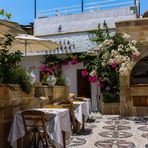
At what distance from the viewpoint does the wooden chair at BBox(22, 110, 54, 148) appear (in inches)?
212

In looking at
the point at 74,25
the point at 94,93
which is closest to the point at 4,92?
the point at 94,93

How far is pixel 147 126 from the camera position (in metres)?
9.40

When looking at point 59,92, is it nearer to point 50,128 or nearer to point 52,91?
point 52,91

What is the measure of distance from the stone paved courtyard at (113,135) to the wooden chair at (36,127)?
0.86 meters

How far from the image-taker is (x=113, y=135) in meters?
7.82

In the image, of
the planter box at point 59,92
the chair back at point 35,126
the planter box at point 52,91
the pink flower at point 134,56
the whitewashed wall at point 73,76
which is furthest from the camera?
the whitewashed wall at point 73,76

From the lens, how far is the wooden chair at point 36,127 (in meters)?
5.39

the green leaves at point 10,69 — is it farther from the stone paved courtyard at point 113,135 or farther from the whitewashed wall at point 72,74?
the whitewashed wall at point 72,74

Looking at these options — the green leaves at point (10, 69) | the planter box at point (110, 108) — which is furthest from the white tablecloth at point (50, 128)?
the planter box at point (110, 108)

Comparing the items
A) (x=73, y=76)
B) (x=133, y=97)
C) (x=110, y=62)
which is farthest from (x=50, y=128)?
(x=73, y=76)

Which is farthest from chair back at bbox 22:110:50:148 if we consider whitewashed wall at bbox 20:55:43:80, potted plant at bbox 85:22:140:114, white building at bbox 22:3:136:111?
whitewashed wall at bbox 20:55:43:80

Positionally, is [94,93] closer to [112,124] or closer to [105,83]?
[105,83]

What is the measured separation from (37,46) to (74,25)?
28.9ft

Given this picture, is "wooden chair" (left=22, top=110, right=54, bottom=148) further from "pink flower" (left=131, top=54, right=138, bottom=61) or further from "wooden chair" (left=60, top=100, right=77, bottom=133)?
"pink flower" (left=131, top=54, right=138, bottom=61)
